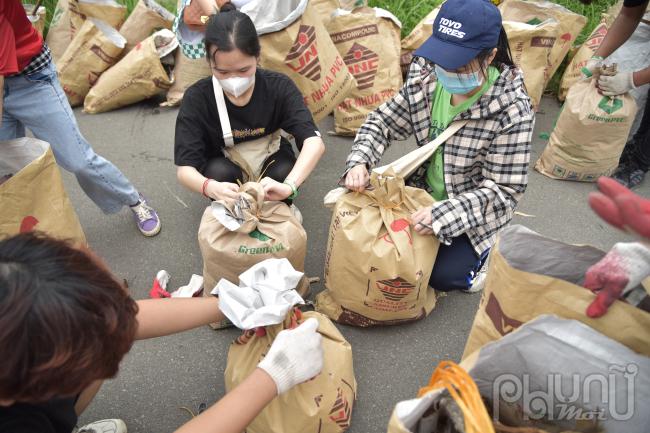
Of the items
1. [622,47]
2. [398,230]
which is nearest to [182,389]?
[398,230]

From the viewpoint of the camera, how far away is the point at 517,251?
1049mm

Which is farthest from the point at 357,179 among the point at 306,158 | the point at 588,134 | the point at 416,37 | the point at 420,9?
the point at 420,9

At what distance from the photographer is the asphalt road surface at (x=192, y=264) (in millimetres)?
1670

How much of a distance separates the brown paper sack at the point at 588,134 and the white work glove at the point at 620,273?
202 centimetres

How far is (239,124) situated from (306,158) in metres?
0.33

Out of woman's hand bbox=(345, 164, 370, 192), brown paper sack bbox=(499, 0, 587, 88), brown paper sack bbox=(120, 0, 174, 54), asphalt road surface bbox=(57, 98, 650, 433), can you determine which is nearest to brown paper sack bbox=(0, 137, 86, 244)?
asphalt road surface bbox=(57, 98, 650, 433)

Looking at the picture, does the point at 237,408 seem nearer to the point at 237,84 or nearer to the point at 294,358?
the point at 294,358

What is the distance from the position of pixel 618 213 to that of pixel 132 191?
6.99 ft

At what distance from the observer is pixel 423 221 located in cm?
165

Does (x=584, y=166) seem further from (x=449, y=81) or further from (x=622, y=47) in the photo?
(x=449, y=81)

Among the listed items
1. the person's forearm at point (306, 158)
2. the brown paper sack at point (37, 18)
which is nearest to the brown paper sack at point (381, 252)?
the person's forearm at point (306, 158)

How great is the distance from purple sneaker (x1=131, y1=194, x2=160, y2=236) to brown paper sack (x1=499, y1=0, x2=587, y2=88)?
2751mm

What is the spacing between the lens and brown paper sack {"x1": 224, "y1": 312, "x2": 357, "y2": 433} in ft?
4.50

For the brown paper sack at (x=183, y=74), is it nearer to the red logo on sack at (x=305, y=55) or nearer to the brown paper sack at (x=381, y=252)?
the red logo on sack at (x=305, y=55)
